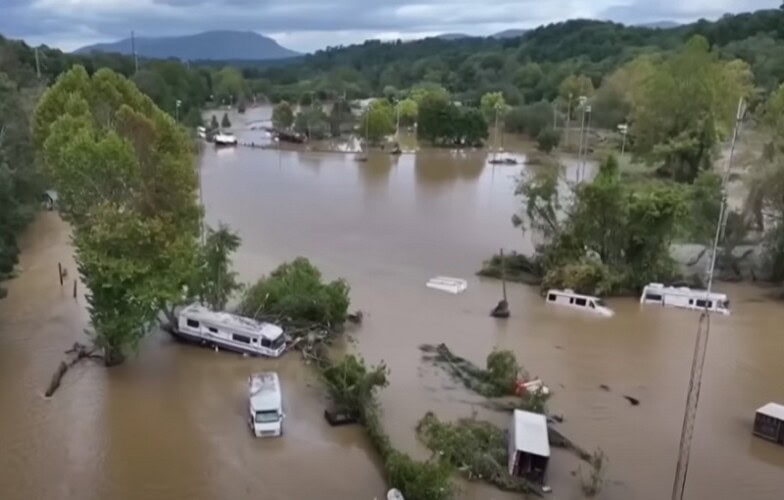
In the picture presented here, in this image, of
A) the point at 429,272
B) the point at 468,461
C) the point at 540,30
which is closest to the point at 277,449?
the point at 468,461

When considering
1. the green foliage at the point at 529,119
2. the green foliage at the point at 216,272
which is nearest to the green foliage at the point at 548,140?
the green foliage at the point at 529,119

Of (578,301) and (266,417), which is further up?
(578,301)

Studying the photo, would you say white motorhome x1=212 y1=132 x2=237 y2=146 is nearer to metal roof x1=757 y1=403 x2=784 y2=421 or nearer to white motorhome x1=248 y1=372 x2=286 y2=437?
white motorhome x1=248 y1=372 x2=286 y2=437

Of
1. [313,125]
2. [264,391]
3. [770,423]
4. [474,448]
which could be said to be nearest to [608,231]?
[770,423]

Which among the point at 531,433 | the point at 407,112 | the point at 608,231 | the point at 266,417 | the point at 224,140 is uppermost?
the point at 407,112

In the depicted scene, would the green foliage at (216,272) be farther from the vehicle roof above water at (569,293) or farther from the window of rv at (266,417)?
the vehicle roof above water at (569,293)

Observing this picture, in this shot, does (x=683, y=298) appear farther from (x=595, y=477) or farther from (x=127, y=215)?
(x=127, y=215)
